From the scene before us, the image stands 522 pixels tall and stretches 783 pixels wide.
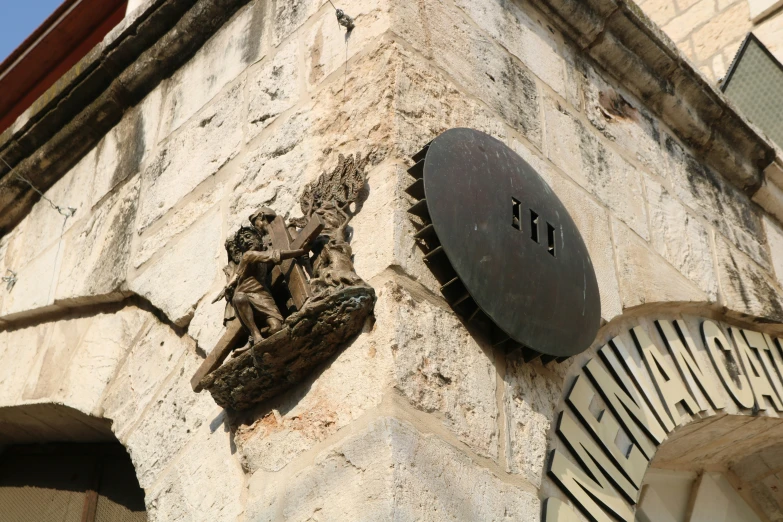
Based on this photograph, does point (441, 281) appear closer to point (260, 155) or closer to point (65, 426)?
point (260, 155)

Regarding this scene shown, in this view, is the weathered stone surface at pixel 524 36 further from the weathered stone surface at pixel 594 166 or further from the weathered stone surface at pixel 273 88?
the weathered stone surface at pixel 273 88

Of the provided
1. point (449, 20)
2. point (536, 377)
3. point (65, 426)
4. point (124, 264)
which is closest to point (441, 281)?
point (536, 377)

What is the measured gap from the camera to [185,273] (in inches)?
117

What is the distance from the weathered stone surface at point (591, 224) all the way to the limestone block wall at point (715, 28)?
268 cm

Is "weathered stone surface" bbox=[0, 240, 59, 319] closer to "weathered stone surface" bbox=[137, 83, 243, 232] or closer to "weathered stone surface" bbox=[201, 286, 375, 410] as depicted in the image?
"weathered stone surface" bbox=[137, 83, 243, 232]

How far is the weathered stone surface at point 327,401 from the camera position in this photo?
7.25 ft

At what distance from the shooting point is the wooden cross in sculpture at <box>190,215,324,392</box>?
2.41m

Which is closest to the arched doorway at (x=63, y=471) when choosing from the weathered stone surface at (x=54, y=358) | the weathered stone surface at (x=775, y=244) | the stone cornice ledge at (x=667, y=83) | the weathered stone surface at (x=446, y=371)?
the weathered stone surface at (x=54, y=358)

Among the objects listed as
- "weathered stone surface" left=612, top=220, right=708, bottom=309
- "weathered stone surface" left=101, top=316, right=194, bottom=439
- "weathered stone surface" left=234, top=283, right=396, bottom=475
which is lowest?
"weathered stone surface" left=234, top=283, right=396, bottom=475

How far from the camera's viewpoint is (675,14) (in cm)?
609

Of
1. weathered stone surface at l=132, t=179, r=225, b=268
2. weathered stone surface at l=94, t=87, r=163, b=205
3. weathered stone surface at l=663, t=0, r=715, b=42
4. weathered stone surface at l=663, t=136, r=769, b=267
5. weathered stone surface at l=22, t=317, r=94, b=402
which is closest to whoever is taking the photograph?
weathered stone surface at l=132, t=179, r=225, b=268

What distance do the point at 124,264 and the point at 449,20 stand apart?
4.07 feet

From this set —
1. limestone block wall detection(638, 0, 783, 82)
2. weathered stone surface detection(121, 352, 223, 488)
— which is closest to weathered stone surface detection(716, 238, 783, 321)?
weathered stone surface detection(121, 352, 223, 488)

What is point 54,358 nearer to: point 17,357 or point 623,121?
point 17,357
